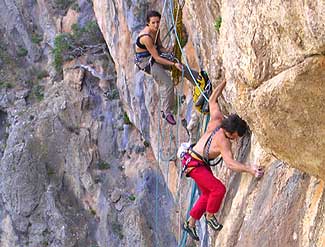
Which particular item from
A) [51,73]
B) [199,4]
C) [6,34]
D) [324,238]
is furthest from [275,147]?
[6,34]

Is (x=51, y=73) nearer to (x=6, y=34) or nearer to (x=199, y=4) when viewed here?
(x=6, y=34)

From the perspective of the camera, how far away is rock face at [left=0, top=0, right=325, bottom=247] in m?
3.51

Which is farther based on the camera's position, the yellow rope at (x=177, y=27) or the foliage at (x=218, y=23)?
the yellow rope at (x=177, y=27)

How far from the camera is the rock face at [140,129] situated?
138 inches

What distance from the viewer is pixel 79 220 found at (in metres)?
18.1

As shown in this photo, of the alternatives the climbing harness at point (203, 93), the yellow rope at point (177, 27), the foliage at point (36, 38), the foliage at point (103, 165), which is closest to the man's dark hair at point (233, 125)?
the climbing harness at point (203, 93)

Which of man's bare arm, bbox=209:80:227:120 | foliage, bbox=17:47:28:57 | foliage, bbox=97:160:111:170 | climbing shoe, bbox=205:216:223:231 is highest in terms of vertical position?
man's bare arm, bbox=209:80:227:120

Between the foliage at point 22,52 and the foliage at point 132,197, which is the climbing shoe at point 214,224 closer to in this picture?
the foliage at point 132,197

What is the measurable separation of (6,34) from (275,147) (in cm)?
2042

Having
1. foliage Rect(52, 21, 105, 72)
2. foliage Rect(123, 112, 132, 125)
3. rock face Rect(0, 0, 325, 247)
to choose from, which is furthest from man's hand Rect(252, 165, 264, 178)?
foliage Rect(52, 21, 105, 72)

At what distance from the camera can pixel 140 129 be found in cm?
1466

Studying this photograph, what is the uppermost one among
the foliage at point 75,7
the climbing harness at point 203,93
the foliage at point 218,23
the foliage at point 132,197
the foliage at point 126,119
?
the foliage at point 218,23

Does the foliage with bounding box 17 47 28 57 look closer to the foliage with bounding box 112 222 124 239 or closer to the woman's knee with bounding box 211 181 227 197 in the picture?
the foliage with bounding box 112 222 124 239

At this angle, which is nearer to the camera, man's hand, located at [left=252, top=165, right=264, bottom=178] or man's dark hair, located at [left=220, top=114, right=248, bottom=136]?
man's hand, located at [left=252, top=165, right=264, bottom=178]
